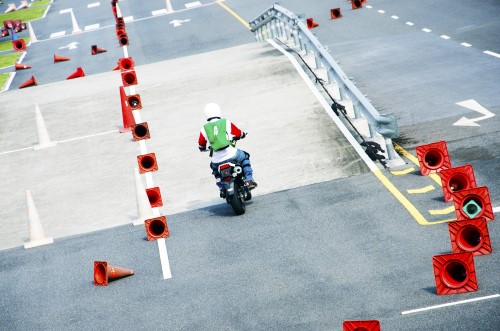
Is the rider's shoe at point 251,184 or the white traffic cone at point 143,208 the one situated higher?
the rider's shoe at point 251,184

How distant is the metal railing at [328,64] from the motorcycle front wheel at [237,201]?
2.82 metres

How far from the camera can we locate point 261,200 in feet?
55.8

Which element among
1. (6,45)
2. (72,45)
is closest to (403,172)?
(72,45)

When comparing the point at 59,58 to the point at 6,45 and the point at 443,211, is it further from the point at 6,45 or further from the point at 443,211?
the point at 443,211

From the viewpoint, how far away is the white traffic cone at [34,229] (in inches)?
658

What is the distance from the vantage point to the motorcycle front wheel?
1595cm

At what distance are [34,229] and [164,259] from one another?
10.2 feet

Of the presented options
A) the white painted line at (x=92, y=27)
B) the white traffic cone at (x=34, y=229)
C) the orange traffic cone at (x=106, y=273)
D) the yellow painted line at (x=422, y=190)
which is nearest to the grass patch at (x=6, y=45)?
the white painted line at (x=92, y=27)

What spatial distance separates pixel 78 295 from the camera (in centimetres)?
1389

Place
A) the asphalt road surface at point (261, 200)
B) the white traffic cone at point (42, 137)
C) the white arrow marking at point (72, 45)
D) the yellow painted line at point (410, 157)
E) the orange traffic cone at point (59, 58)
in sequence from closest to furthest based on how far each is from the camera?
the asphalt road surface at point (261, 200) < the yellow painted line at point (410, 157) < the white traffic cone at point (42, 137) < the orange traffic cone at point (59, 58) < the white arrow marking at point (72, 45)

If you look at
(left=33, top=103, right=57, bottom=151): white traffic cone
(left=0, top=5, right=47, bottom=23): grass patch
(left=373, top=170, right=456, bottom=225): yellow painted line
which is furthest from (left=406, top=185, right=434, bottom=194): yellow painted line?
(left=0, top=5, right=47, bottom=23): grass patch

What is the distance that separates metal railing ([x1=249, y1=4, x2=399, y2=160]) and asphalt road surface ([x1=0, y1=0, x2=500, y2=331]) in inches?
25.6

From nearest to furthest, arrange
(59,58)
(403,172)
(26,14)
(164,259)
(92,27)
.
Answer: (164,259), (403,172), (59,58), (92,27), (26,14)

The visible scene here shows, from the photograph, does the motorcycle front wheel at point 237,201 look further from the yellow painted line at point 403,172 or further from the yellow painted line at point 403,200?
the yellow painted line at point 403,172
